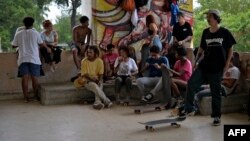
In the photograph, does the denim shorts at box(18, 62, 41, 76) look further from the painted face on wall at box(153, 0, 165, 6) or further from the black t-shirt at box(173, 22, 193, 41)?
the painted face on wall at box(153, 0, 165, 6)

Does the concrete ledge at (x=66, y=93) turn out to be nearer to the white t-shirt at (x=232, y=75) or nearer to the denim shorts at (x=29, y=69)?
the denim shorts at (x=29, y=69)

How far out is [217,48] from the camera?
5.71 meters

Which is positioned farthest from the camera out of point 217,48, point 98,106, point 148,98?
point 98,106

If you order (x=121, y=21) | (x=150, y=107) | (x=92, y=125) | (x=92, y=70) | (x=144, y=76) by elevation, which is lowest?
(x=92, y=125)

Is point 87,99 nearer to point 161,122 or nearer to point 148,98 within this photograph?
point 148,98

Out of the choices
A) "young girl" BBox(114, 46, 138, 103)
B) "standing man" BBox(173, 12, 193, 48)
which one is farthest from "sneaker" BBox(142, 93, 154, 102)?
"standing man" BBox(173, 12, 193, 48)

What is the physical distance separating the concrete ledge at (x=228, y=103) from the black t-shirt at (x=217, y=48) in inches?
43.0

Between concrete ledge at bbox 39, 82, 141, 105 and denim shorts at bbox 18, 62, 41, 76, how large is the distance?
1.32 ft

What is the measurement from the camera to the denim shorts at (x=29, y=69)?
8.28m

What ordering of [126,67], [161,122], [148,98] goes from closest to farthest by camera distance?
[161,122] → [148,98] → [126,67]

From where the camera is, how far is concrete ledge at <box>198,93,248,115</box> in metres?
6.73

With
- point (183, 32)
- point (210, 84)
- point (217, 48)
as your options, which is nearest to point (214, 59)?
point (217, 48)

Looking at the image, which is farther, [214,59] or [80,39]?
[80,39]

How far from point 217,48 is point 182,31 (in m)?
3.50
